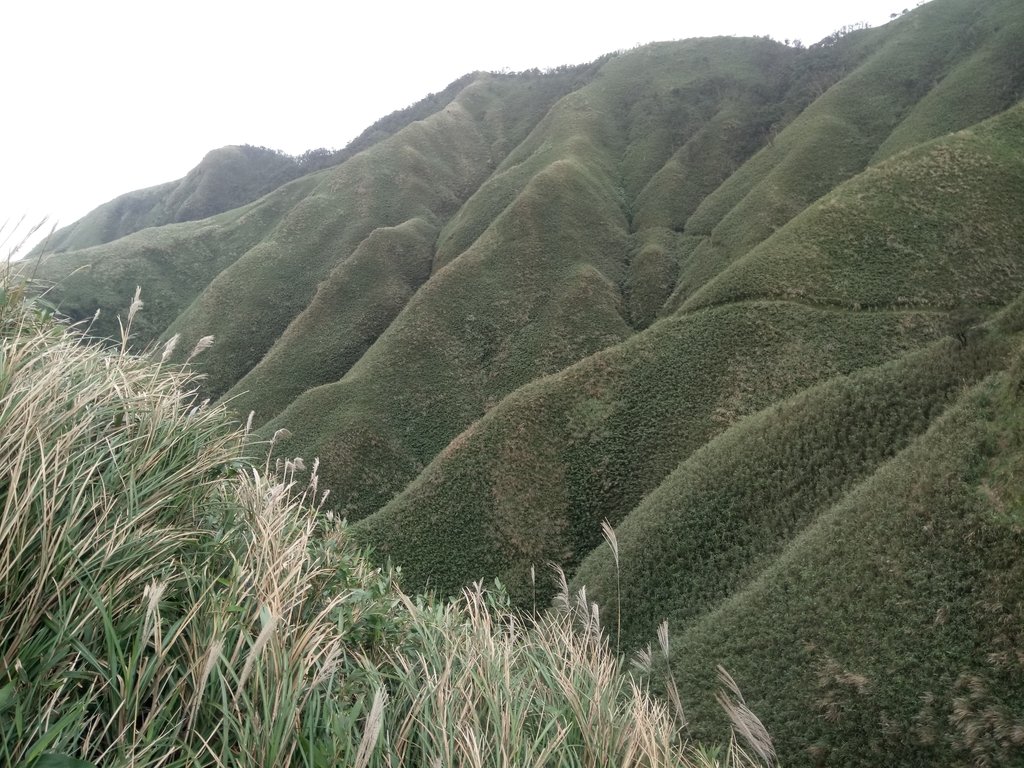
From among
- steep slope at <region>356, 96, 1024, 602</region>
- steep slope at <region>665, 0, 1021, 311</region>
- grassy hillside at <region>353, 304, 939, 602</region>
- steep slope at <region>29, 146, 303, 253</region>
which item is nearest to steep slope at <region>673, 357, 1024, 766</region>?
grassy hillside at <region>353, 304, 939, 602</region>

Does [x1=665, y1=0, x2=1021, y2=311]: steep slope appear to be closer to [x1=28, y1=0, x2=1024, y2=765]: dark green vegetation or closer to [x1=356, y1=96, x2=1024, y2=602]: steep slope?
[x1=28, y1=0, x2=1024, y2=765]: dark green vegetation

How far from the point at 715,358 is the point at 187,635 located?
123ft

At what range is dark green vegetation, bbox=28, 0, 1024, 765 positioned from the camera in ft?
46.2

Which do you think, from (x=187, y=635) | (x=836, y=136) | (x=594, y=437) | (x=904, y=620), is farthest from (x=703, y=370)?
(x=836, y=136)

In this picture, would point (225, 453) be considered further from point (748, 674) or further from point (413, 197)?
point (413, 197)

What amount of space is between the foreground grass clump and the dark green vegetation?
38.1 feet

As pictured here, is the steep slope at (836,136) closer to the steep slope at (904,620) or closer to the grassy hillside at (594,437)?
the grassy hillside at (594,437)

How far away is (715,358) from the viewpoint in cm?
3756

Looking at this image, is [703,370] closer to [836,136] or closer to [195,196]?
Answer: [836,136]

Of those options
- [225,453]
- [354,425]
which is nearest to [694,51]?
[354,425]

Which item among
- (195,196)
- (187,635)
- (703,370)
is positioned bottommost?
(703,370)

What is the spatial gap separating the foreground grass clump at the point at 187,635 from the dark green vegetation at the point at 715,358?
1161 centimetres

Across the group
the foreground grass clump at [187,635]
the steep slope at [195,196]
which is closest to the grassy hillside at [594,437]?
the foreground grass clump at [187,635]

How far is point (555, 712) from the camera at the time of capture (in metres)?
4.30
